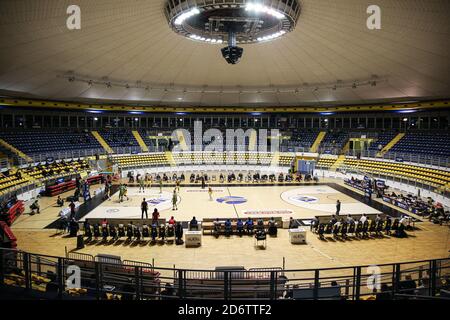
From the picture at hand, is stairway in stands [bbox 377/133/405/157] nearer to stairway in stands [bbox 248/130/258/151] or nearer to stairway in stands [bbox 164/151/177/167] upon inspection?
stairway in stands [bbox 248/130/258/151]

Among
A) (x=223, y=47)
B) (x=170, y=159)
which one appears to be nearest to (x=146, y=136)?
(x=170, y=159)

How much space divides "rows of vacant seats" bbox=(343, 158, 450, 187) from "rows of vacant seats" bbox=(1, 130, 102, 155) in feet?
111

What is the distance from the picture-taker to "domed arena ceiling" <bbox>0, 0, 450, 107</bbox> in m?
15.4

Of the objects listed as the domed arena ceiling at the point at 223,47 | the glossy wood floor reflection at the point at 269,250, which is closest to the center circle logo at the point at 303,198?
the glossy wood floor reflection at the point at 269,250

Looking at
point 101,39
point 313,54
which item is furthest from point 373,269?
point 101,39

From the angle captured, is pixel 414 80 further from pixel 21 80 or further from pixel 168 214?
pixel 21 80

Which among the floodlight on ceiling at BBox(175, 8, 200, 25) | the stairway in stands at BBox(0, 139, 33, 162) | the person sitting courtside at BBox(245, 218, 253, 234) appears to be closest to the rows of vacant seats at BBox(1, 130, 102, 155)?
the stairway in stands at BBox(0, 139, 33, 162)

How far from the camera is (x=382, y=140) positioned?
41375mm

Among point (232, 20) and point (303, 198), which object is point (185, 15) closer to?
point (232, 20)

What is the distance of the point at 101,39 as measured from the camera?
19766 millimetres

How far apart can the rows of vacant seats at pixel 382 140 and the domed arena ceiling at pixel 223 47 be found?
18.1 ft

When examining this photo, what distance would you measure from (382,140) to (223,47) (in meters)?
29.5

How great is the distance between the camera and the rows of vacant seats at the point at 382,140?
1597 inches
